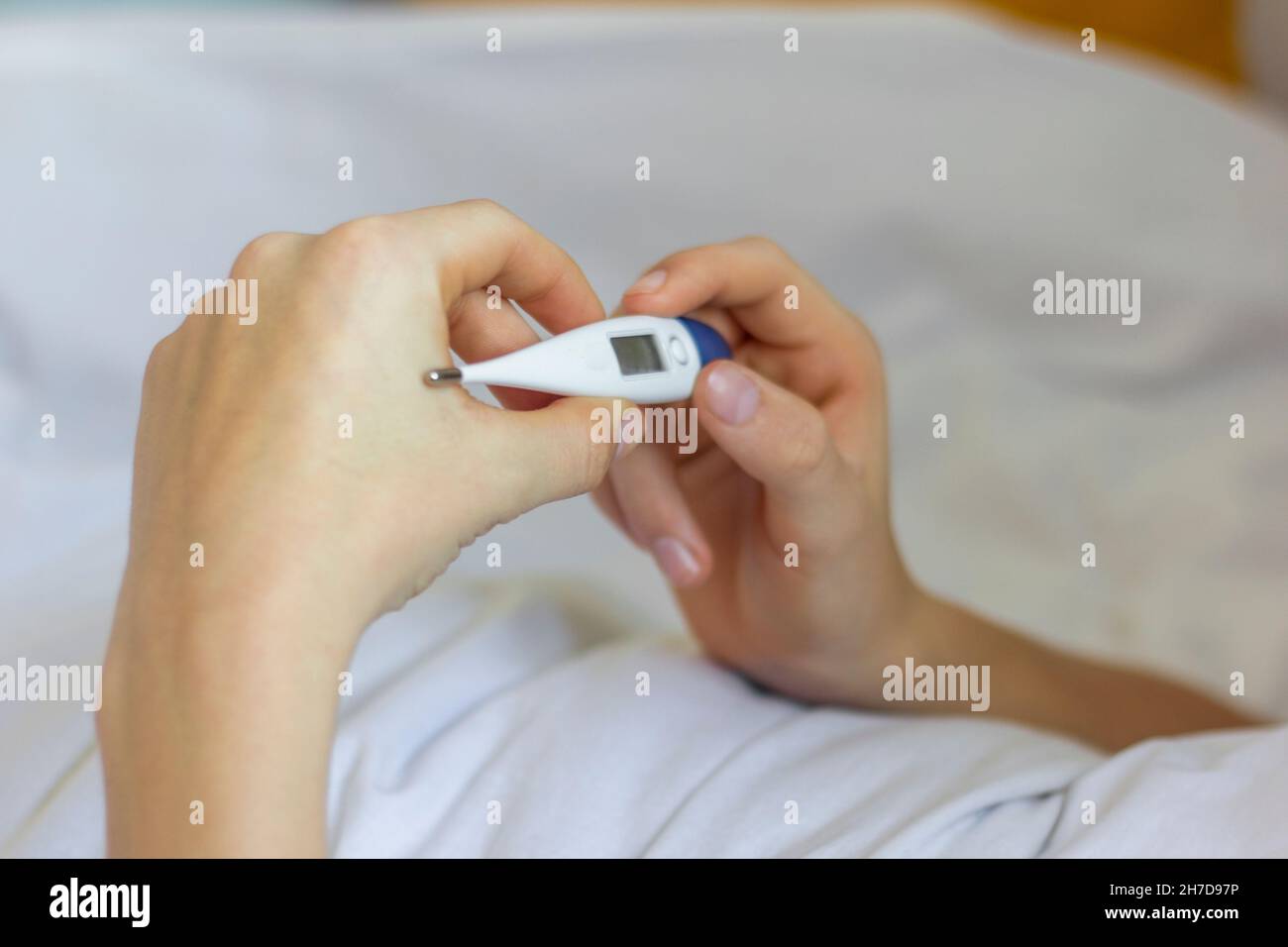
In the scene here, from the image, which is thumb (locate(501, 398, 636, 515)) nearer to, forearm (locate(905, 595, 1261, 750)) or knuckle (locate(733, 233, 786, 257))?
knuckle (locate(733, 233, 786, 257))

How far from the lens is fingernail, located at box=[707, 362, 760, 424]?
60cm

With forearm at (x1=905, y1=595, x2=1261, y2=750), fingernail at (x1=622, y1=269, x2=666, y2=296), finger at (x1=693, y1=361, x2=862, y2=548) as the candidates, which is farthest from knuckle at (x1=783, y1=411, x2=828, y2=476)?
forearm at (x1=905, y1=595, x2=1261, y2=750)

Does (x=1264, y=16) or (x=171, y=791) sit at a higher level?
(x=1264, y=16)

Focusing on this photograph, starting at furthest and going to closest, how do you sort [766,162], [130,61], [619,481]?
1. [766,162]
2. [130,61]
3. [619,481]

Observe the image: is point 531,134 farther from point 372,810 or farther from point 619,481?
point 372,810

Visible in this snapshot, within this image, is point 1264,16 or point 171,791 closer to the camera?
point 171,791

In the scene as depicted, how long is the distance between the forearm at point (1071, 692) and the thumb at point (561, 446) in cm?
36

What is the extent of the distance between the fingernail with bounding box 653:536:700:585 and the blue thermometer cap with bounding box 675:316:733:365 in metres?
0.12

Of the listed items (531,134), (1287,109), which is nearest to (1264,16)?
(1287,109)

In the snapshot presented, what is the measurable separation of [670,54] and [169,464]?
98 cm

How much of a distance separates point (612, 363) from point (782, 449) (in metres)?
0.12

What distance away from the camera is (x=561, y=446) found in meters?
0.50

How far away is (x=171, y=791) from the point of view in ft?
1.33

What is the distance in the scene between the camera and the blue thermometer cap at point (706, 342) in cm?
64
